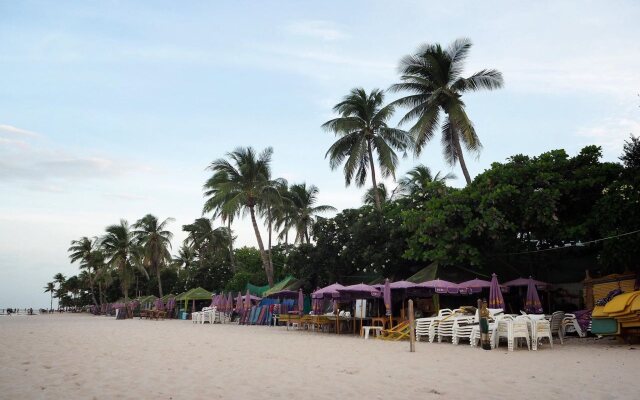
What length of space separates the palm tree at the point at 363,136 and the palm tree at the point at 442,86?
343 centimetres

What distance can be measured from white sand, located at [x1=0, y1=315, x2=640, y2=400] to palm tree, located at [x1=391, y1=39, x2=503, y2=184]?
13.5m

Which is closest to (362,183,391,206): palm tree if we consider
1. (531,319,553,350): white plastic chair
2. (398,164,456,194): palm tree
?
(398,164,456,194): palm tree

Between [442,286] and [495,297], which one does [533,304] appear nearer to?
[495,297]

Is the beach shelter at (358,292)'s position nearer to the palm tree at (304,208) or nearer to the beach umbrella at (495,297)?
the beach umbrella at (495,297)

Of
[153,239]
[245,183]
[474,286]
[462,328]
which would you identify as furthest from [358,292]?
[153,239]

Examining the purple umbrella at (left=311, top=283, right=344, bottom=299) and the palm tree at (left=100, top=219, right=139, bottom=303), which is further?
the palm tree at (left=100, top=219, right=139, bottom=303)

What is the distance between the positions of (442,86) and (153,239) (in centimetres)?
3406

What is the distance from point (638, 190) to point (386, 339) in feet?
29.0

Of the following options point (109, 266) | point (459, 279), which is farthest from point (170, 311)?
point (459, 279)

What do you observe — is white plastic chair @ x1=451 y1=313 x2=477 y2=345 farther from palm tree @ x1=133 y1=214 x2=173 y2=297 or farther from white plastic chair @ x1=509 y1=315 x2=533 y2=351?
palm tree @ x1=133 y1=214 x2=173 y2=297

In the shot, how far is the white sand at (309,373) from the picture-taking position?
20.7 feet

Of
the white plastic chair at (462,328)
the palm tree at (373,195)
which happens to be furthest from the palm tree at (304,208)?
the white plastic chair at (462,328)

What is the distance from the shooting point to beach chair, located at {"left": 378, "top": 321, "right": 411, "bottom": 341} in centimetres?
1645

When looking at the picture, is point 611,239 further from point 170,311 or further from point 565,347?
point 170,311
